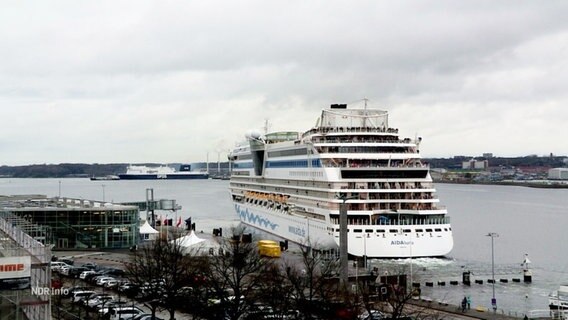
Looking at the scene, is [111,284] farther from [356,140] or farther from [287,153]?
[287,153]

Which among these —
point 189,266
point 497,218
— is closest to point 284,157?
point 189,266

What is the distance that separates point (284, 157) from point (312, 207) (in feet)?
34.2

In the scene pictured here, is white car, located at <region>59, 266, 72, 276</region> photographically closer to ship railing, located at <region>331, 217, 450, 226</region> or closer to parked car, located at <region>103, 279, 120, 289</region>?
parked car, located at <region>103, 279, 120, 289</region>

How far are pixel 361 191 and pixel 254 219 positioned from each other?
1078 inches

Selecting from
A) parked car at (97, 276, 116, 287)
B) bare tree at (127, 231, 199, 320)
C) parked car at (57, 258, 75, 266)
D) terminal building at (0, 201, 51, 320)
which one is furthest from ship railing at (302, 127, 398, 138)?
terminal building at (0, 201, 51, 320)

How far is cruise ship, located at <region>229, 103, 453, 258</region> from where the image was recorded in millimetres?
46125

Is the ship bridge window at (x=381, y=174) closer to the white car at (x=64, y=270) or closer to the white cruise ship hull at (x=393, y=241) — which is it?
the white cruise ship hull at (x=393, y=241)

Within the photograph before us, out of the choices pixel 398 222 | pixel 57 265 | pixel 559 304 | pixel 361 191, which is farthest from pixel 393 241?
pixel 57 265

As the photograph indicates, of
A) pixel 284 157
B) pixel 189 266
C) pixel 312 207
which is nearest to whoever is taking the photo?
pixel 189 266

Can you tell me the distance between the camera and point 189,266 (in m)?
32.1

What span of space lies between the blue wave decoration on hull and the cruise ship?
122 inches

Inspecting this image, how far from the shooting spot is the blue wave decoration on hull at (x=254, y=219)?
6689 centimetres

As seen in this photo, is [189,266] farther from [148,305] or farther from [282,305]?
[282,305]

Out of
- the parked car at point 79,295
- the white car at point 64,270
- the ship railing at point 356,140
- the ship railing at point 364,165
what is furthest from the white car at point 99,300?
the ship railing at point 356,140
